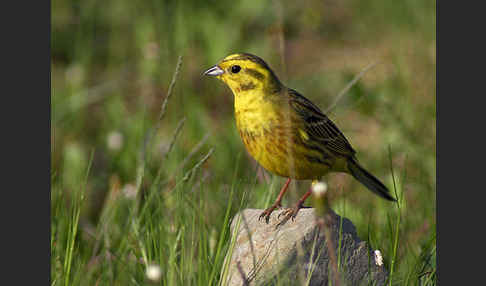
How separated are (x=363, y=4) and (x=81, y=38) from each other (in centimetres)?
327

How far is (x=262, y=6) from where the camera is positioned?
769 cm

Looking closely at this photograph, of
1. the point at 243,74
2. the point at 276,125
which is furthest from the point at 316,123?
the point at 243,74

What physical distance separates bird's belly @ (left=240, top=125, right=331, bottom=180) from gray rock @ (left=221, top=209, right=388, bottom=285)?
0.31 metres

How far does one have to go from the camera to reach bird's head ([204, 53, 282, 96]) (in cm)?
379

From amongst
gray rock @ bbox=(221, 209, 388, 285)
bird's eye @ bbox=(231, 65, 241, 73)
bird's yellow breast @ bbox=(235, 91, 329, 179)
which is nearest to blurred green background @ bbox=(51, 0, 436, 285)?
bird's yellow breast @ bbox=(235, 91, 329, 179)

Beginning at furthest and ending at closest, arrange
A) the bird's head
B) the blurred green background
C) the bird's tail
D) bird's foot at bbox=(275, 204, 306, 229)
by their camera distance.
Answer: the blurred green background < the bird's tail < the bird's head < bird's foot at bbox=(275, 204, 306, 229)

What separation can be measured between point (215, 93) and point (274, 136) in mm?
3804

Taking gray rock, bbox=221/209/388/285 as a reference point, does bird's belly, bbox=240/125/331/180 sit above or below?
above

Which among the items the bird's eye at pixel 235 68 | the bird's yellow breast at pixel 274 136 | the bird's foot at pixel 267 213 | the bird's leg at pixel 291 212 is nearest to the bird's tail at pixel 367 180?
the bird's yellow breast at pixel 274 136

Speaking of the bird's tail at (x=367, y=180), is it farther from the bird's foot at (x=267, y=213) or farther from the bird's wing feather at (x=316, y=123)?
the bird's foot at (x=267, y=213)

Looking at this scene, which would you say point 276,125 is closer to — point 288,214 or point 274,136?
point 274,136

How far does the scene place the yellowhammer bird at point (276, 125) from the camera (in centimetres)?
367

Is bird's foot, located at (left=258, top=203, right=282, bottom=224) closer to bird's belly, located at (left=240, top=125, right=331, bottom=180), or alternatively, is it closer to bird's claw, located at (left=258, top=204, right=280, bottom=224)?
bird's claw, located at (left=258, top=204, right=280, bottom=224)

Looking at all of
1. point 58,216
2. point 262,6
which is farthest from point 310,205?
point 262,6
